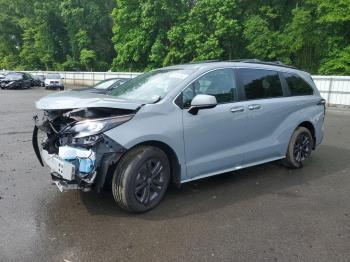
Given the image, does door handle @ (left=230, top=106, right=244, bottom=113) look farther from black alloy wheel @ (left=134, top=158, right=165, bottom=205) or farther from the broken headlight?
the broken headlight

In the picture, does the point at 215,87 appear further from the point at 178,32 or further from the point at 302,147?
the point at 178,32

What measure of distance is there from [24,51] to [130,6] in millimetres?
27004

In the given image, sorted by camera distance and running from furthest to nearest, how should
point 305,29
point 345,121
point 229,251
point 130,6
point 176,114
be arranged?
point 130,6 → point 305,29 → point 345,121 → point 176,114 → point 229,251

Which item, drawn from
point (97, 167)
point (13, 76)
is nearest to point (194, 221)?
point (97, 167)

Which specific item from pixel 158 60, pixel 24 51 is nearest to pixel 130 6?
pixel 158 60

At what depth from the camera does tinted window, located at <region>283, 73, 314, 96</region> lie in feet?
20.8

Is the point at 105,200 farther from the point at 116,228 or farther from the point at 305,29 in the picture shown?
the point at 305,29

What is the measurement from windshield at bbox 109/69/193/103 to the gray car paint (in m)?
0.14

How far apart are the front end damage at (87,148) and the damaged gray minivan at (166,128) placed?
1cm

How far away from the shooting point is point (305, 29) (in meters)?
27.5

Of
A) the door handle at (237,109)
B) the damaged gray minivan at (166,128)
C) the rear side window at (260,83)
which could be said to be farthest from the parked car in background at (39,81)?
the door handle at (237,109)

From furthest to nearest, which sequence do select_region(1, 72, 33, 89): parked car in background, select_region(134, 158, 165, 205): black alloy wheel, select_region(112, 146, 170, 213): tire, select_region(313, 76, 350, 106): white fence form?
select_region(1, 72, 33, 89): parked car in background → select_region(313, 76, 350, 106): white fence → select_region(134, 158, 165, 205): black alloy wheel → select_region(112, 146, 170, 213): tire

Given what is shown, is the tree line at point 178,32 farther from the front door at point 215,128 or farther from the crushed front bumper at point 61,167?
the crushed front bumper at point 61,167

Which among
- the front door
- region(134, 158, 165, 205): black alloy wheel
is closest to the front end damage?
region(134, 158, 165, 205): black alloy wheel
